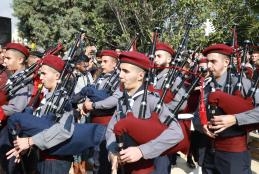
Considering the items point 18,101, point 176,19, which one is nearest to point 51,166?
point 18,101

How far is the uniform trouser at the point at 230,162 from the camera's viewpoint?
388cm

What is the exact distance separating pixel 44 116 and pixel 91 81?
9.64 feet

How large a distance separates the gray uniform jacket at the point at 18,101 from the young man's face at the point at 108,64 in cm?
188

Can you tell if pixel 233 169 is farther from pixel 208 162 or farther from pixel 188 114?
pixel 188 114

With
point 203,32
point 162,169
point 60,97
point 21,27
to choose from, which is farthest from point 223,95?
point 21,27

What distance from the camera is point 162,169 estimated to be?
13.4ft

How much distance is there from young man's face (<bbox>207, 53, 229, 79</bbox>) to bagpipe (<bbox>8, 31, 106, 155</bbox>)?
1396 mm

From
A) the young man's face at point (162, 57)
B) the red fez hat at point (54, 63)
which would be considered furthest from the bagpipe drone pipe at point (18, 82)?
the young man's face at point (162, 57)

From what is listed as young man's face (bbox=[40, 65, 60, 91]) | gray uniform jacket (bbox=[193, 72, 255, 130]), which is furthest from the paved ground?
young man's face (bbox=[40, 65, 60, 91])

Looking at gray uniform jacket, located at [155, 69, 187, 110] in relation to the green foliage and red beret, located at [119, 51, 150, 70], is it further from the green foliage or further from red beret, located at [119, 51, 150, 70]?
the green foliage

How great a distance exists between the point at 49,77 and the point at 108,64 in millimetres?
2323

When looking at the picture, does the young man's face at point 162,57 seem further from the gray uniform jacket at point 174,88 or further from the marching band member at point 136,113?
the marching band member at point 136,113

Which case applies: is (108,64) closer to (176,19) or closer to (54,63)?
(54,63)

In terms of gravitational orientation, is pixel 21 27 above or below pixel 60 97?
above
